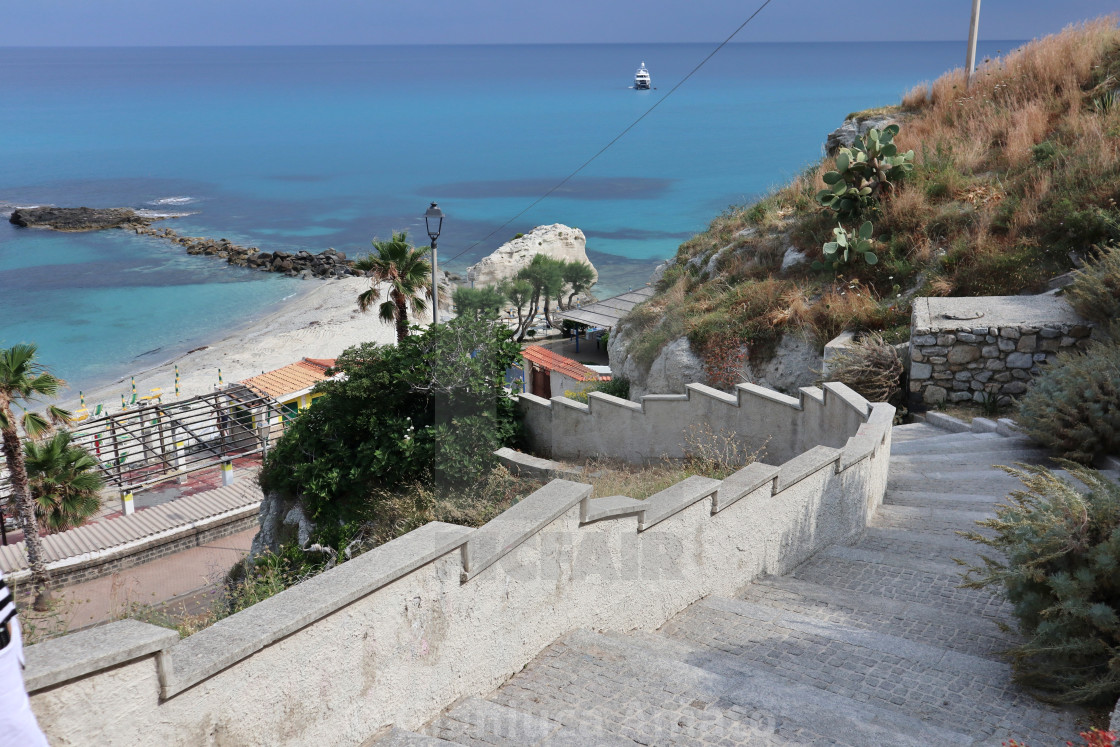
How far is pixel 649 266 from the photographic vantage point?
61.6 meters

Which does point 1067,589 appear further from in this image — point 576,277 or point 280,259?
point 280,259

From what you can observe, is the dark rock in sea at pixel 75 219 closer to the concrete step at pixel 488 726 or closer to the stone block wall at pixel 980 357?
the stone block wall at pixel 980 357

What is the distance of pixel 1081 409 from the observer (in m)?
8.03

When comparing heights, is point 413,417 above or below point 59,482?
above

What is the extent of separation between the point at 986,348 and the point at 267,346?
35.3 metres

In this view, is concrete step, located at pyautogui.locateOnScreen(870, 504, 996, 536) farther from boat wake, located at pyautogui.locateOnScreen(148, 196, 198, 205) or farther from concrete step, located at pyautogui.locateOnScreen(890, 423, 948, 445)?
boat wake, located at pyautogui.locateOnScreen(148, 196, 198, 205)

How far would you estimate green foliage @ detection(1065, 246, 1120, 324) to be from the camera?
379 inches

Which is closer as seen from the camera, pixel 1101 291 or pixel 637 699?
pixel 637 699

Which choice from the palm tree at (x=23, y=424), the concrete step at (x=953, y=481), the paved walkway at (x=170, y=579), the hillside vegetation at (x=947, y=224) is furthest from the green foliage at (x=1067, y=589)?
the palm tree at (x=23, y=424)

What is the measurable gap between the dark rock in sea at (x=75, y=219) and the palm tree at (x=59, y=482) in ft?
196

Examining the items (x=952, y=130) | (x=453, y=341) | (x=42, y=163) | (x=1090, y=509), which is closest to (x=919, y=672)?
(x=1090, y=509)

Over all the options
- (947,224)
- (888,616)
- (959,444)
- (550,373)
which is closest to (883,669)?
(888,616)

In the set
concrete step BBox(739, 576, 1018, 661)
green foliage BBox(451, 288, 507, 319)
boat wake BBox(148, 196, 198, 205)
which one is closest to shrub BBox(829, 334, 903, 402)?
concrete step BBox(739, 576, 1018, 661)

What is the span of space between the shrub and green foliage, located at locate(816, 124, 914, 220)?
4059 mm
